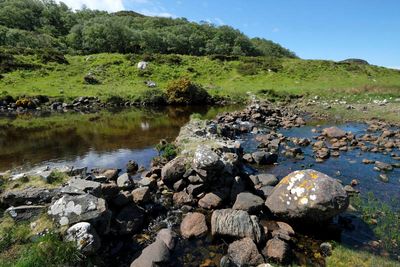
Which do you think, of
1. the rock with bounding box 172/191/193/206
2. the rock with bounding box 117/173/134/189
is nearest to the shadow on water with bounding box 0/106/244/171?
the rock with bounding box 117/173/134/189

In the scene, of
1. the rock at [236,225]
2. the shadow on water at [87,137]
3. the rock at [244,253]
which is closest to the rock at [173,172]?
the rock at [236,225]

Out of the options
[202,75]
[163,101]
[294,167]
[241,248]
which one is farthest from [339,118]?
[202,75]

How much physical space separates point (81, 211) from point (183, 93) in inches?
1738

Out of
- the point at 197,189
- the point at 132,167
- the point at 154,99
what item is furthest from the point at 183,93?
the point at 197,189

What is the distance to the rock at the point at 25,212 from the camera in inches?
446

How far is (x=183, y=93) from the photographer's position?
178ft

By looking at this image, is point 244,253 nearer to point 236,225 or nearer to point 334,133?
point 236,225

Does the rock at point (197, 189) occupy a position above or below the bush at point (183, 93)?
below

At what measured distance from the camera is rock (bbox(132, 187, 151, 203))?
14680 mm

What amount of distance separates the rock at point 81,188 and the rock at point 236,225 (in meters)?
4.74

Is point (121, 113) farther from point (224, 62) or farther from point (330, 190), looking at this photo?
point (224, 62)

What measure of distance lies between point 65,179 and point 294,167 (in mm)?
13696

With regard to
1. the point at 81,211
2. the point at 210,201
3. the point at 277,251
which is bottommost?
the point at 210,201

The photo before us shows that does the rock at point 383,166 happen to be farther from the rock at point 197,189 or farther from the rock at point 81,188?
the rock at point 81,188
